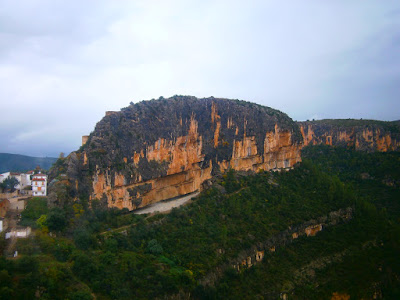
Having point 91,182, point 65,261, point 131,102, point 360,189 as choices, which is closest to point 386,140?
point 360,189

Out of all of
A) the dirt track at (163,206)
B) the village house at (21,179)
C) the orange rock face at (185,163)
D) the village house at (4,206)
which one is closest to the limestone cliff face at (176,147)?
the orange rock face at (185,163)

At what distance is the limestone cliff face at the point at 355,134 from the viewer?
49.6 meters

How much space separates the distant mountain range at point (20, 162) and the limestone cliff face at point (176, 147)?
23.7 metres

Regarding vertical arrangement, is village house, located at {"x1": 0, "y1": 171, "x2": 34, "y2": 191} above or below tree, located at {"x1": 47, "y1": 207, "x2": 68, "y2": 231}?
above

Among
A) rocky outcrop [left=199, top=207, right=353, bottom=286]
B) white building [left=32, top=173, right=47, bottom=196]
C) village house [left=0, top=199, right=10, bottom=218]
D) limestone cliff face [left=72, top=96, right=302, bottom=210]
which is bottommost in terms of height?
rocky outcrop [left=199, top=207, right=353, bottom=286]

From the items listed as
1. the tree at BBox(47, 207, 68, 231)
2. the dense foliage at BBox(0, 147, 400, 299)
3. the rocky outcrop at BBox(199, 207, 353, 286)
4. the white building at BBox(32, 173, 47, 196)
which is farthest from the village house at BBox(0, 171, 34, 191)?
the rocky outcrop at BBox(199, 207, 353, 286)

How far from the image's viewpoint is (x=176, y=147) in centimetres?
3161

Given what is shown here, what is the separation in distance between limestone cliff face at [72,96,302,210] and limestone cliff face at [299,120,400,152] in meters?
20.1

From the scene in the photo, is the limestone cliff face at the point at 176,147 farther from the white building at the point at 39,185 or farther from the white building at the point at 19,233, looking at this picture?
the white building at the point at 19,233

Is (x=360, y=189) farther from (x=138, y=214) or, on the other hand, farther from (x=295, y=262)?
(x=138, y=214)

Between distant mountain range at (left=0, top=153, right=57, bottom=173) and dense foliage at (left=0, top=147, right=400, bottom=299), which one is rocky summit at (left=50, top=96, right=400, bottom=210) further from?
distant mountain range at (left=0, top=153, right=57, bottom=173)

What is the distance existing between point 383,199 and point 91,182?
31.7 meters

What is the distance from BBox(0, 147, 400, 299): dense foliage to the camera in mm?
17875

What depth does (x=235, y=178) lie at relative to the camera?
32969 millimetres
